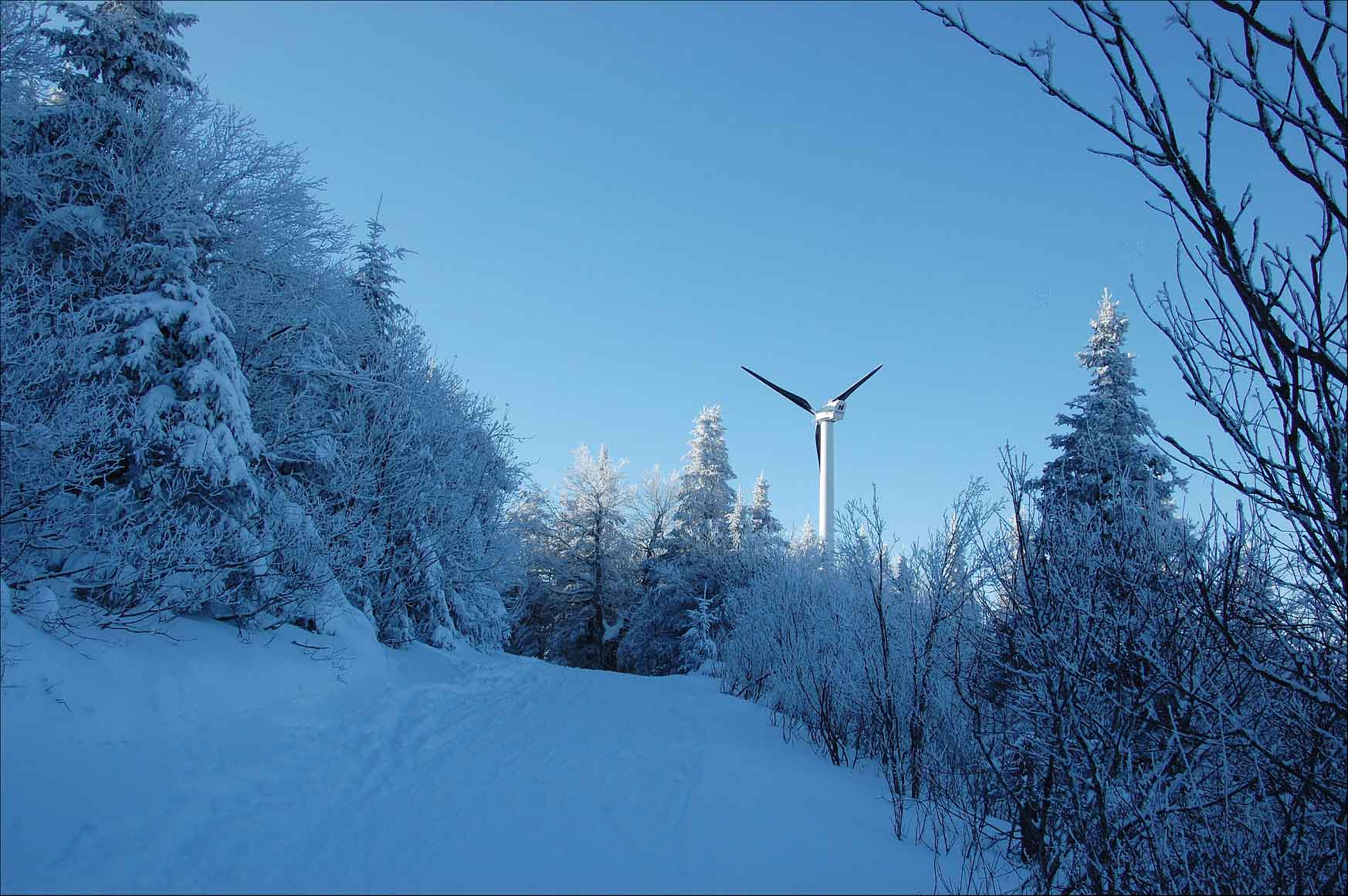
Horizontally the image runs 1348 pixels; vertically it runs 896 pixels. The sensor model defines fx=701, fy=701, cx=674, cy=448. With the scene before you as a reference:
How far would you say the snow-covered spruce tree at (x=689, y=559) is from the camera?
108ft

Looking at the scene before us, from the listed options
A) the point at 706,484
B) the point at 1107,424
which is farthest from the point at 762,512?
the point at 1107,424

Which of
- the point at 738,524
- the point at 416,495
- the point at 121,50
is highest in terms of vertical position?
the point at 121,50

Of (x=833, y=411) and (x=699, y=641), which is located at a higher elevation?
(x=833, y=411)

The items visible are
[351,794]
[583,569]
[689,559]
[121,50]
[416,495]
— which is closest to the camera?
[351,794]

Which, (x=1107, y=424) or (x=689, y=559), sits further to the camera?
(x=689, y=559)

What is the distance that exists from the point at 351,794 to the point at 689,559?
90.9 ft

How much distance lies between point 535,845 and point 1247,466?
18.0 feet

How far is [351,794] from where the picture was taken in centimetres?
652

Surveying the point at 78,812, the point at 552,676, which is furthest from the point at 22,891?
the point at 552,676

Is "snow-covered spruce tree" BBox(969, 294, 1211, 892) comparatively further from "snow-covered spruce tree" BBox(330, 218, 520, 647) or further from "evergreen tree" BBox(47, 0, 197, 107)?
"evergreen tree" BBox(47, 0, 197, 107)

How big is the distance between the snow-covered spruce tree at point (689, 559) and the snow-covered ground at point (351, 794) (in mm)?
21868

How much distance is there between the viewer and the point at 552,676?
64.7 ft

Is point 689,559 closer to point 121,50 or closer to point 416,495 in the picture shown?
point 416,495

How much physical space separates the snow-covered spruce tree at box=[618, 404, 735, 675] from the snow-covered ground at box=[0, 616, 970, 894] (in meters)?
21.9
